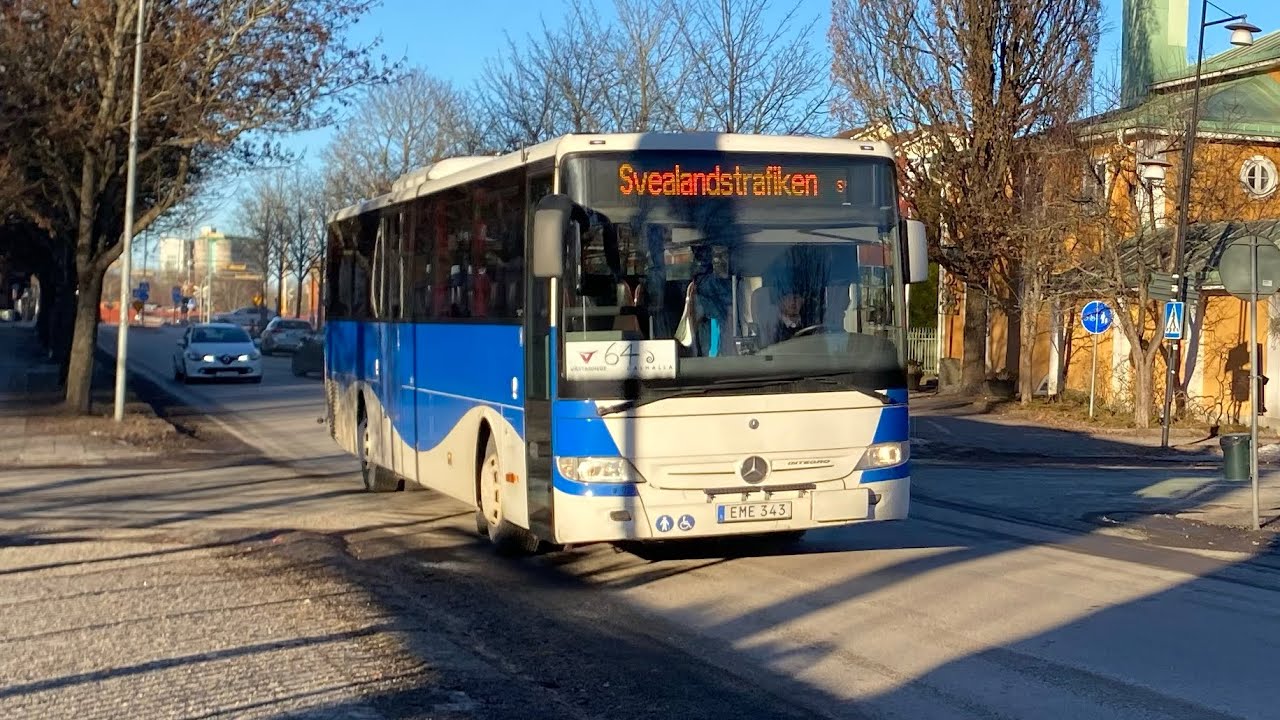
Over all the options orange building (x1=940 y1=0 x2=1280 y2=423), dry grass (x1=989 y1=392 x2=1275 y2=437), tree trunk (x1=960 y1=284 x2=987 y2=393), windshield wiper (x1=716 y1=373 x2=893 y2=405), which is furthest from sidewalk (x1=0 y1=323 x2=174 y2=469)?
tree trunk (x1=960 y1=284 x2=987 y2=393)

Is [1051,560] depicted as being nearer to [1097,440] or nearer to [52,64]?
[1097,440]

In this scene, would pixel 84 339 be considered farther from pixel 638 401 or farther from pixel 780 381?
pixel 780 381

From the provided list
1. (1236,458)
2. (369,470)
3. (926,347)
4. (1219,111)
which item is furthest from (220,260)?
(1236,458)

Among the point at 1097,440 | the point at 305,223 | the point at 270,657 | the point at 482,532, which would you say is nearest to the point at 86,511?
the point at 482,532

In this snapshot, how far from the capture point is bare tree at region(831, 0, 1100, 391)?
33.9m

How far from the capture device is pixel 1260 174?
3338 centimetres

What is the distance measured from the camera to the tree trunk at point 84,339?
26.3m

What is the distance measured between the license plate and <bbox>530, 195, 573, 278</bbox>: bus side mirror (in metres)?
2.02

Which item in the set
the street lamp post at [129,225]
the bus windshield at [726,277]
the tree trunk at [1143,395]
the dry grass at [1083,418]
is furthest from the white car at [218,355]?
the bus windshield at [726,277]

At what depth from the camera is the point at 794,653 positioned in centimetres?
840

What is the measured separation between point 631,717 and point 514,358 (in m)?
4.46

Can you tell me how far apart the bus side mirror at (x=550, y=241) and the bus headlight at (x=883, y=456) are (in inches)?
103

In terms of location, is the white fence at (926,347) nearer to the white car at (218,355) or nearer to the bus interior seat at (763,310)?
the white car at (218,355)

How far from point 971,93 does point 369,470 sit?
72.7 feet
